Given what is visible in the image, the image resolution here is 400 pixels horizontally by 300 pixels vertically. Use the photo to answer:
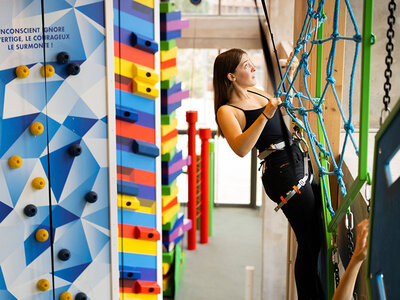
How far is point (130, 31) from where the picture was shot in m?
3.41

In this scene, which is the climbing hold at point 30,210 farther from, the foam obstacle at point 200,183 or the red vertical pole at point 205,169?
the red vertical pole at point 205,169

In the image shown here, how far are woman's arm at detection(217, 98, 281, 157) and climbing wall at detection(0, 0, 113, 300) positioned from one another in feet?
2.72

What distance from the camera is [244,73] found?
265 centimetres

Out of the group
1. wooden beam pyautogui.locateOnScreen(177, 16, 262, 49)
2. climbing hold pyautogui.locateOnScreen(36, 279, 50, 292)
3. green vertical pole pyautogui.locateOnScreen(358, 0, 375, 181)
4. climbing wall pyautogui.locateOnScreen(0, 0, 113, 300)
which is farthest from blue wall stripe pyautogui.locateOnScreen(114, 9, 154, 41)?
wooden beam pyautogui.locateOnScreen(177, 16, 262, 49)

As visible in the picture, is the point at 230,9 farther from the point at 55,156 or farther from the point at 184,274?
the point at 55,156

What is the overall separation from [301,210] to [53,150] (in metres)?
1.39

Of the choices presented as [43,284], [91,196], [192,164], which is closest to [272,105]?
[91,196]

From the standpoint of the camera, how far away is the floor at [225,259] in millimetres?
6020

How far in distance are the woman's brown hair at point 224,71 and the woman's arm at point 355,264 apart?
1.01 metres

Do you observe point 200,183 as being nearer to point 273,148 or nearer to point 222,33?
point 222,33

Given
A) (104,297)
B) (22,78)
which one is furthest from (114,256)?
(22,78)

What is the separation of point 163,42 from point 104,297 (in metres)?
2.41

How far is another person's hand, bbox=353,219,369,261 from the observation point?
1.93 metres

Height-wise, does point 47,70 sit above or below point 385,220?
above
